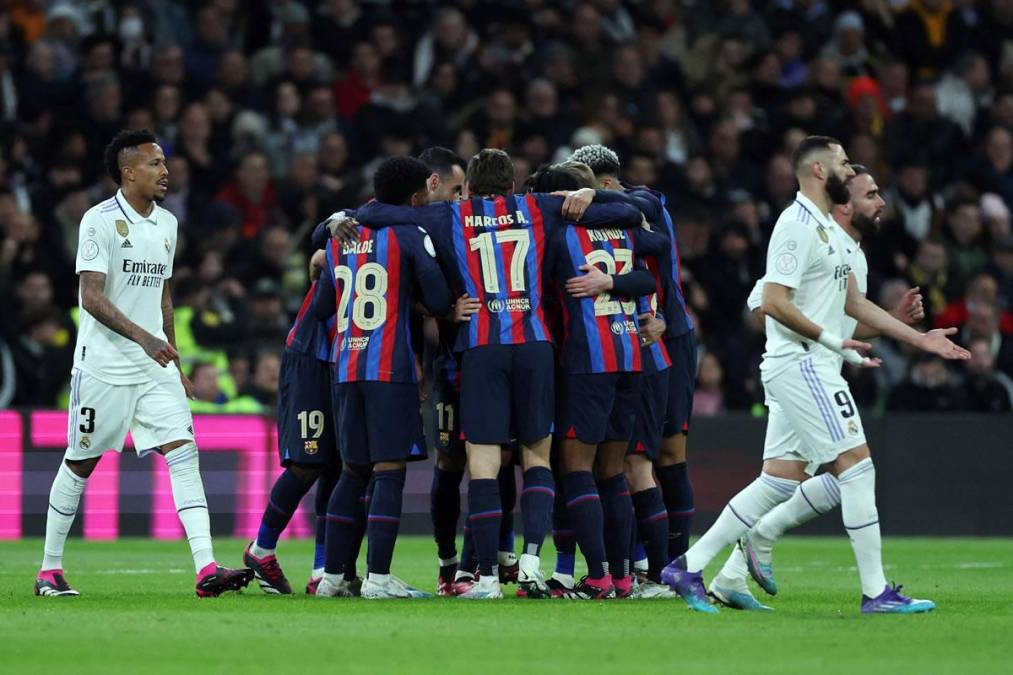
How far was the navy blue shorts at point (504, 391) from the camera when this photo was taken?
916 cm

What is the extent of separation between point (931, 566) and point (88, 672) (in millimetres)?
7820

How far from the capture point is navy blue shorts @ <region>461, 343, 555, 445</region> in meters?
9.16

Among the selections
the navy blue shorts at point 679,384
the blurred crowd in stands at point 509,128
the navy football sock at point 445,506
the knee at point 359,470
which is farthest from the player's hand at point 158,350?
the blurred crowd in stands at point 509,128

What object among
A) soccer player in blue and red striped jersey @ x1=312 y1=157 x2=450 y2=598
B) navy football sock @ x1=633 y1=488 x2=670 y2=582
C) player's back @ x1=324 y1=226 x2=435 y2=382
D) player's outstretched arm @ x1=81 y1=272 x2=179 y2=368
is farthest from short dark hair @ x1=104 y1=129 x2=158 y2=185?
navy football sock @ x1=633 y1=488 x2=670 y2=582

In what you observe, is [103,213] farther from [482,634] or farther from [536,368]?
[482,634]

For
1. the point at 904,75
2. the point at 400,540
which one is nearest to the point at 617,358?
the point at 400,540

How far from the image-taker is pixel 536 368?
9180 mm

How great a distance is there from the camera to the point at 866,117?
19.4 metres

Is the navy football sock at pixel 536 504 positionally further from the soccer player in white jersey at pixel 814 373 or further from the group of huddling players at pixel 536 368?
the soccer player in white jersey at pixel 814 373

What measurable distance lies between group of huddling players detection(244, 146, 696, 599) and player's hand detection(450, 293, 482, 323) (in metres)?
0.01

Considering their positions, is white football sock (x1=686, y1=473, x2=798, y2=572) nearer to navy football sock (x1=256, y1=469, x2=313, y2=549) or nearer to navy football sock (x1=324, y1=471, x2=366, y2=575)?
navy football sock (x1=324, y1=471, x2=366, y2=575)

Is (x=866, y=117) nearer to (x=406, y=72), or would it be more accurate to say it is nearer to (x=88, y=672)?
(x=406, y=72)

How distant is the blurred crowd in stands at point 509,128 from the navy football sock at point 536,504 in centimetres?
713

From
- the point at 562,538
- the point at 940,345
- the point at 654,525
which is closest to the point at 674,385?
the point at 654,525
